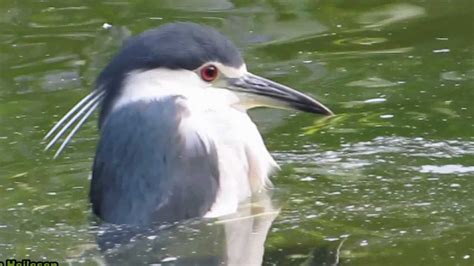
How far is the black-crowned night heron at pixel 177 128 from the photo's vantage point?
487cm

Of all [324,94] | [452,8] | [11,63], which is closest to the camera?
[324,94]

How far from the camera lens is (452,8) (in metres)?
7.86

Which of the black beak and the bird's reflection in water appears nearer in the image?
the bird's reflection in water

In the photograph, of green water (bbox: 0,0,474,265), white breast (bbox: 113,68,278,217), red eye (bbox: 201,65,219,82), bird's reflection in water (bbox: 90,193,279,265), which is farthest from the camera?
red eye (bbox: 201,65,219,82)

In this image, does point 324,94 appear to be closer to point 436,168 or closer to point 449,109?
point 449,109

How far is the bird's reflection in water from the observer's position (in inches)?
182

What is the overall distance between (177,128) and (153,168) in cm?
18

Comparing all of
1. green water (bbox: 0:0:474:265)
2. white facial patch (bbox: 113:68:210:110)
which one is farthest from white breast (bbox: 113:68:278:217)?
green water (bbox: 0:0:474:265)

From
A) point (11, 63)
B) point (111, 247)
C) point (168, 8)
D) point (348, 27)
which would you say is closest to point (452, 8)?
point (348, 27)

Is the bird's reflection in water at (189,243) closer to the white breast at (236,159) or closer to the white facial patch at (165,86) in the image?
the white breast at (236,159)

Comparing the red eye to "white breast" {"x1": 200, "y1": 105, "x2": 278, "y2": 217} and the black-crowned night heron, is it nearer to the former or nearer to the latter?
the black-crowned night heron

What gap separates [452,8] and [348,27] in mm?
649

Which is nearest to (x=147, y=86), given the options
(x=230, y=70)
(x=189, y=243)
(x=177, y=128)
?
(x=177, y=128)

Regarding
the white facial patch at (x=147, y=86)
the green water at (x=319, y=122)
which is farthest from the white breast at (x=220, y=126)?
the green water at (x=319, y=122)
